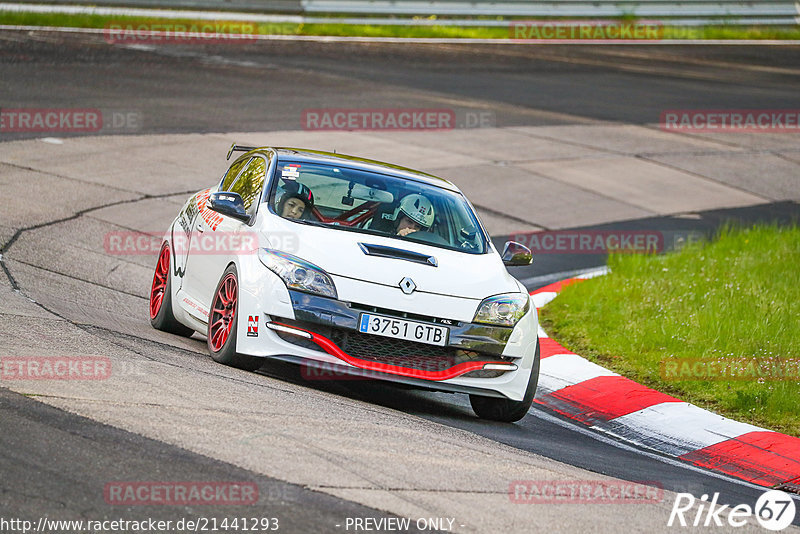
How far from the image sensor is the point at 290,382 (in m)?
7.59

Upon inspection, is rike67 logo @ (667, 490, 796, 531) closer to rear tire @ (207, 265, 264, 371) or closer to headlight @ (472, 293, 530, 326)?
headlight @ (472, 293, 530, 326)

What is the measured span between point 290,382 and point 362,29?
2304 cm

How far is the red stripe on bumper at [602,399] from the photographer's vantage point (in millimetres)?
8352

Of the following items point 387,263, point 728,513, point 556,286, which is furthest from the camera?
point 556,286

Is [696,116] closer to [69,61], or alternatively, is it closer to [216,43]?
[216,43]

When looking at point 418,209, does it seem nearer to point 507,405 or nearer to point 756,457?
point 507,405

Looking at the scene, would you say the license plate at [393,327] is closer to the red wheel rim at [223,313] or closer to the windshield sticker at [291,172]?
the red wheel rim at [223,313]

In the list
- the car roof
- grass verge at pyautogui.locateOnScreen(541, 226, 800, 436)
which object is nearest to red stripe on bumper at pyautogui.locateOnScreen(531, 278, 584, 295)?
grass verge at pyautogui.locateOnScreen(541, 226, 800, 436)

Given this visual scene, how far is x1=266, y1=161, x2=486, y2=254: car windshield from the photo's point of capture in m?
8.23

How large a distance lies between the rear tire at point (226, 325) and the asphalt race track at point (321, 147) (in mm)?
167

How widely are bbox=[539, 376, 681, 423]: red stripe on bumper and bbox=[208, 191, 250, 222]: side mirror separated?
2602 millimetres

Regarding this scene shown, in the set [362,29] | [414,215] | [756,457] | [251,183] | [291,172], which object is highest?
[362,29]

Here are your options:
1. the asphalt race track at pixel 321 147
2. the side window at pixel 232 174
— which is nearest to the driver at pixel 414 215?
the asphalt race track at pixel 321 147

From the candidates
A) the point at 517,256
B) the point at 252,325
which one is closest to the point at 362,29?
the point at 517,256
